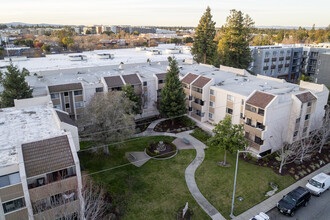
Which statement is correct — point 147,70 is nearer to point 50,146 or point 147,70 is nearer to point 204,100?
point 204,100

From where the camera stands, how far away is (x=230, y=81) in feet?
142

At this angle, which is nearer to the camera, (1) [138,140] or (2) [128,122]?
(2) [128,122]

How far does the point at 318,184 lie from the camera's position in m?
26.7

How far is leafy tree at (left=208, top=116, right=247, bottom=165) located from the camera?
2944 cm

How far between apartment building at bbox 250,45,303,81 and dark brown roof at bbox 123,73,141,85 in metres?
43.4

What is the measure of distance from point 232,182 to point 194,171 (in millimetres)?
4748

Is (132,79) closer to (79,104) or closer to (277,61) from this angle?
(79,104)

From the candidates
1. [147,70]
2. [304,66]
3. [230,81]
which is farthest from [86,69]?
[304,66]

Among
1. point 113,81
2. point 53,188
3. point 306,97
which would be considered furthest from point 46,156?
point 306,97

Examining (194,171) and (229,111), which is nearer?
(194,171)

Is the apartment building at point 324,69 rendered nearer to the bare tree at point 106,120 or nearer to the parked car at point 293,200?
the parked car at point 293,200

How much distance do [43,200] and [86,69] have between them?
3411 centimetres

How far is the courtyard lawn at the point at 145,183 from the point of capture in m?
23.6

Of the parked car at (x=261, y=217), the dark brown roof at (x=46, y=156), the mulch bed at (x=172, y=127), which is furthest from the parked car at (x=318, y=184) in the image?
the dark brown roof at (x=46, y=156)
